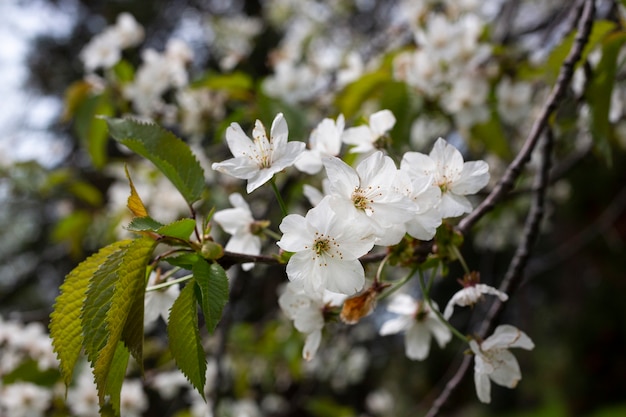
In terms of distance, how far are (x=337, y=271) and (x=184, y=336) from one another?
0.19 meters

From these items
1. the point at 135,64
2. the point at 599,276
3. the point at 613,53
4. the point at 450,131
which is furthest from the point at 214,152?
the point at 599,276

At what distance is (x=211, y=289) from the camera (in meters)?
0.61

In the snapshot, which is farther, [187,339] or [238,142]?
[238,142]

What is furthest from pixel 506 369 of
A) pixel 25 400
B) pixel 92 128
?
pixel 92 128

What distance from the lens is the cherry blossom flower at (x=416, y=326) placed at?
861 mm

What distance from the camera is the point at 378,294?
0.72 meters

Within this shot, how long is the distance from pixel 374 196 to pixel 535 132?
41cm

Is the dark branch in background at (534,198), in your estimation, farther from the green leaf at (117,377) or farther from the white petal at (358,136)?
the green leaf at (117,377)

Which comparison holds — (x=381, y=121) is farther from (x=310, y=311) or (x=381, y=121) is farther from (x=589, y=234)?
(x=589, y=234)

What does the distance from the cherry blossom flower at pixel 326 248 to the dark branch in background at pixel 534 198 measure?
0.63 ft

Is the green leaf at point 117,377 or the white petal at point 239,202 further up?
→ the white petal at point 239,202

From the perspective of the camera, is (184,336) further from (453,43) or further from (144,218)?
(453,43)

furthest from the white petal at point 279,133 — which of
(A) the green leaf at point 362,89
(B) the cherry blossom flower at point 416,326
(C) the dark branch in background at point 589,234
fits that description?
(C) the dark branch in background at point 589,234

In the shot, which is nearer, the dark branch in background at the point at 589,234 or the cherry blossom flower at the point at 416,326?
the cherry blossom flower at the point at 416,326
